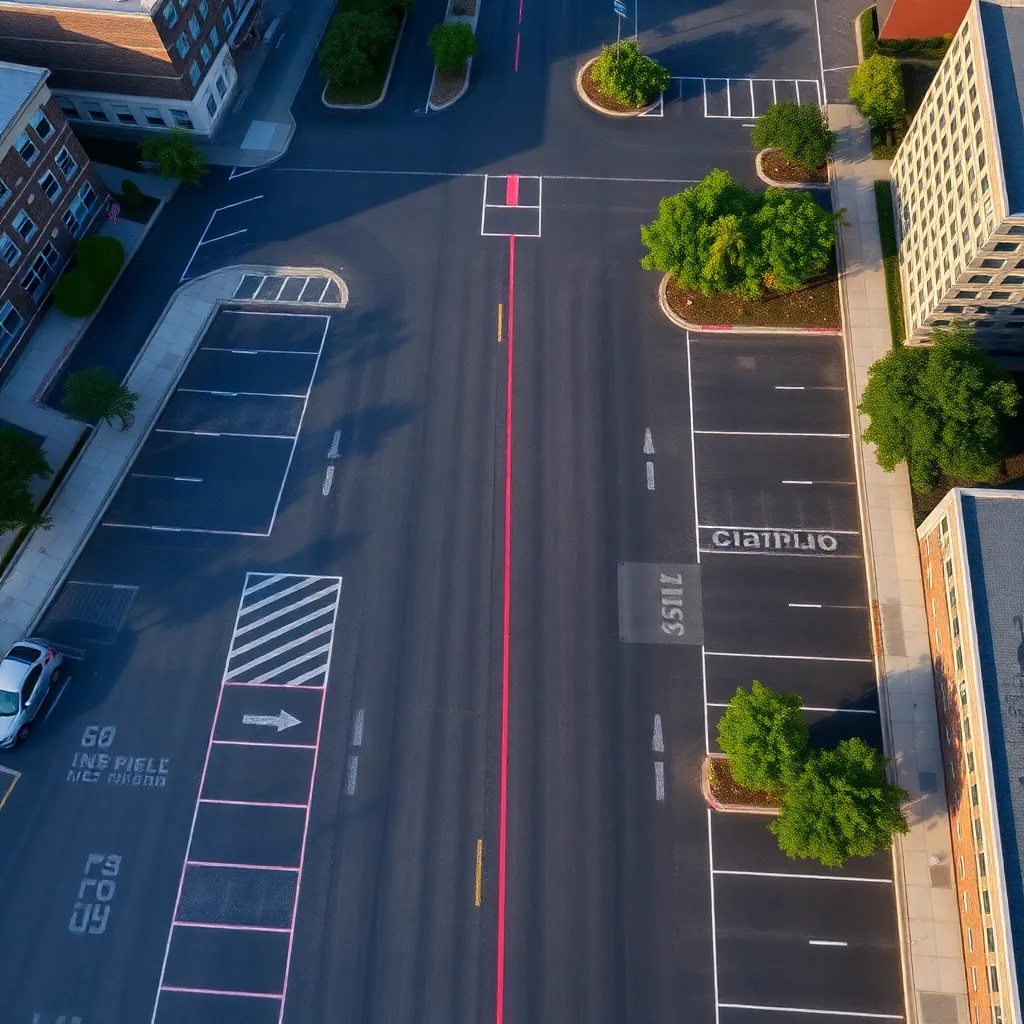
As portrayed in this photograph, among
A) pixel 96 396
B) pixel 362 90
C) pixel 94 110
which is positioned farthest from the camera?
pixel 362 90

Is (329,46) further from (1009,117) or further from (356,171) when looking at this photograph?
(1009,117)

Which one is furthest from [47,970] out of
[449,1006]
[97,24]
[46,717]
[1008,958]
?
[97,24]

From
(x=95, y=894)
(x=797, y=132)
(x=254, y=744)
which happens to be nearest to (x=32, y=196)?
(x=254, y=744)

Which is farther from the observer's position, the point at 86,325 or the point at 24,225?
the point at 86,325

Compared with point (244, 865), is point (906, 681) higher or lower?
higher

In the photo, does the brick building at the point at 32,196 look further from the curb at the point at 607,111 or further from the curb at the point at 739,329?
the curb at the point at 739,329

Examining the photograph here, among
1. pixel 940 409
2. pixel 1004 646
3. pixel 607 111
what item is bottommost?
pixel 1004 646

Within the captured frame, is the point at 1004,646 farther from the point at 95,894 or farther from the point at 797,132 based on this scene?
the point at 95,894

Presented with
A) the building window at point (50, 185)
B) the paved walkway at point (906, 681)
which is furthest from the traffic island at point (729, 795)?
the building window at point (50, 185)

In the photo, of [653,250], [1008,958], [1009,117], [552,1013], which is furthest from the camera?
[653,250]
